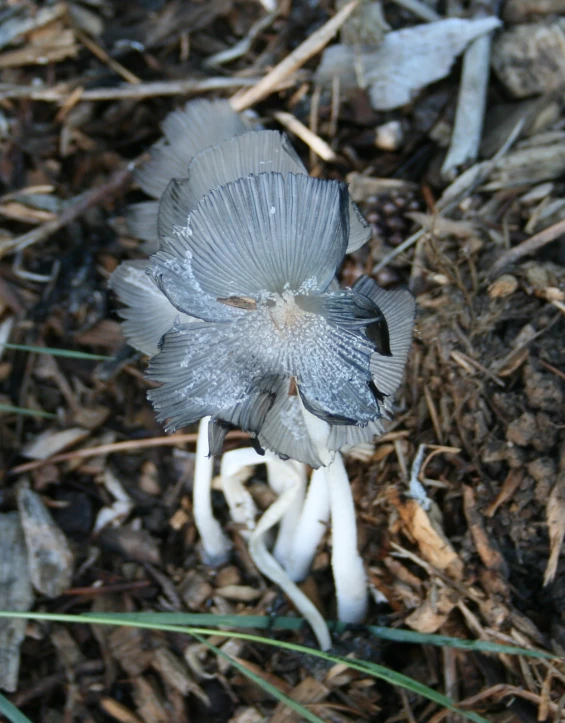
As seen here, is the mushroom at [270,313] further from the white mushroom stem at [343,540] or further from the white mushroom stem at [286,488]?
the white mushroom stem at [286,488]

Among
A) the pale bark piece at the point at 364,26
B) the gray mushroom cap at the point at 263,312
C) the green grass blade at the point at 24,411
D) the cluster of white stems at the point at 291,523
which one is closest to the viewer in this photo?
the gray mushroom cap at the point at 263,312

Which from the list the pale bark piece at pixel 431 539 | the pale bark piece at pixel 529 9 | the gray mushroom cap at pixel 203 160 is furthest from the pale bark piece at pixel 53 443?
the pale bark piece at pixel 529 9

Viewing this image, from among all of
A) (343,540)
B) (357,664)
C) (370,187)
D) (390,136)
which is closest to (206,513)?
(343,540)

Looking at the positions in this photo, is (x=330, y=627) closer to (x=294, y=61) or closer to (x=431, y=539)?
(x=431, y=539)

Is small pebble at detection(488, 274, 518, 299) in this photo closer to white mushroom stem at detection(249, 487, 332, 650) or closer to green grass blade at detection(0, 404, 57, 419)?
white mushroom stem at detection(249, 487, 332, 650)

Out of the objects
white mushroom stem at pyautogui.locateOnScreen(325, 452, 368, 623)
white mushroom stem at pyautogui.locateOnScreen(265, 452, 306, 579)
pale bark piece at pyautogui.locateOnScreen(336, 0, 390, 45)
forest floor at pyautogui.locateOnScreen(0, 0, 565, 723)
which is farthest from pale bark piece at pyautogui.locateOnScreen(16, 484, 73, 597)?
pale bark piece at pyautogui.locateOnScreen(336, 0, 390, 45)

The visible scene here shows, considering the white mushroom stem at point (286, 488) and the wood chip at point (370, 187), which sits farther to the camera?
the wood chip at point (370, 187)

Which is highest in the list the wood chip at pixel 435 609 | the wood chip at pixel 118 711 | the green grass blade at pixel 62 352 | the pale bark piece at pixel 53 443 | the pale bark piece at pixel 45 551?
the green grass blade at pixel 62 352
